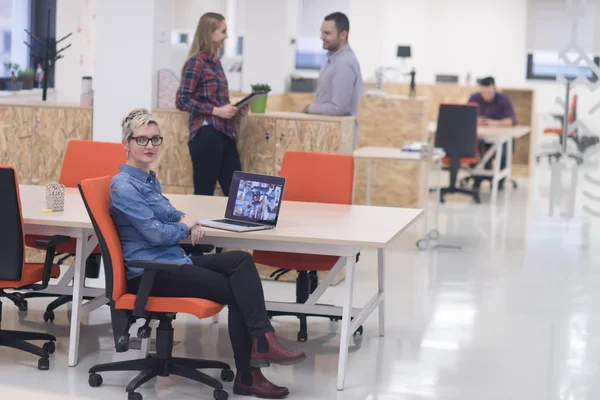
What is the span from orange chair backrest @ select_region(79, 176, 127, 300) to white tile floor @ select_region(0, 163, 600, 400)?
20.5 inches

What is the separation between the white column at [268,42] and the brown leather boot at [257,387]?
264 inches

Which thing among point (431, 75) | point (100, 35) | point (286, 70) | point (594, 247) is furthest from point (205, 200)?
point (431, 75)

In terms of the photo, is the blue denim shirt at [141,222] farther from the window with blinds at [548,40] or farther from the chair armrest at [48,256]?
the window with blinds at [548,40]

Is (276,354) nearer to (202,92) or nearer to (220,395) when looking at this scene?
(220,395)

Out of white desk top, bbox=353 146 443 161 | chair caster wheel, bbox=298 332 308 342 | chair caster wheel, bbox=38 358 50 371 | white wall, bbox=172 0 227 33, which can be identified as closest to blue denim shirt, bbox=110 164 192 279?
chair caster wheel, bbox=38 358 50 371

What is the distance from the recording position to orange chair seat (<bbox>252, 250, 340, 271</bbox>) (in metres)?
5.41

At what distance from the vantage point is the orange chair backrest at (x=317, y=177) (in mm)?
5695

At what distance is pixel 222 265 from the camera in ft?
14.7

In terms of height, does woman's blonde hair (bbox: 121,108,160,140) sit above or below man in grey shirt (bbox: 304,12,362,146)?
below

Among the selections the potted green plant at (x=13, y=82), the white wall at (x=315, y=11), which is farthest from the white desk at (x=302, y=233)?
the white wall at (x=315, y=11)

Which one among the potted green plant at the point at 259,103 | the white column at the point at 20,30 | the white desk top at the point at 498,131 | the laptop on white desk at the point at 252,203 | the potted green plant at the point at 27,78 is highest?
the white column at the point at 20,30

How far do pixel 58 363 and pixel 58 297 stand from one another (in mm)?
1102

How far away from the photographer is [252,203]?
4785 mm

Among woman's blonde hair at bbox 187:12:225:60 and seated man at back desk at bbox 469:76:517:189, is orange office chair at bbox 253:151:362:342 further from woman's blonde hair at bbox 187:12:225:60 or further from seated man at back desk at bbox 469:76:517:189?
seated man at back desk at bbox 469:76:517:189
